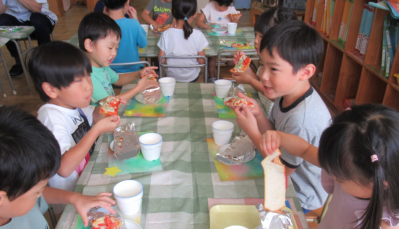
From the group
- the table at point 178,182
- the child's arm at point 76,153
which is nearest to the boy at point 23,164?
the table at point 178,182

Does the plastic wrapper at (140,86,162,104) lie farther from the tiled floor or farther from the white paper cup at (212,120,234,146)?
the tiled floor

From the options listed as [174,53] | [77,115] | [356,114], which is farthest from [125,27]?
[356,114]

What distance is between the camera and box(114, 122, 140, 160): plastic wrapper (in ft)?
3.80

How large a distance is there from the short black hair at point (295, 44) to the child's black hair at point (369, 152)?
0.45 m

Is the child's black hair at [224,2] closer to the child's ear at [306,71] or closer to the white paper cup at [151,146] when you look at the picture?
the child's ear at [306,71]

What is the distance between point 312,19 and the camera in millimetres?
3807

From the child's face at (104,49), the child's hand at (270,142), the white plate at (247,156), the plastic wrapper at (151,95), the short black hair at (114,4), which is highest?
the short black hair at (114,4)

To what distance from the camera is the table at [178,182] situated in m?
0.91

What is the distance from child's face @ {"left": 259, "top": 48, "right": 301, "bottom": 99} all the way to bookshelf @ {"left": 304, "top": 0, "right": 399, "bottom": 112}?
4.71 feet

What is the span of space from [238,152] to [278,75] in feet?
1.24

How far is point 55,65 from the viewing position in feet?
4.00

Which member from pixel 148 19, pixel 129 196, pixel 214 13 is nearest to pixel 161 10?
pixel 148 19

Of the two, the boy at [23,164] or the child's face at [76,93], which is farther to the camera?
the child's face at [76,93]

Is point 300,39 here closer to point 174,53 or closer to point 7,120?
point 7,120
